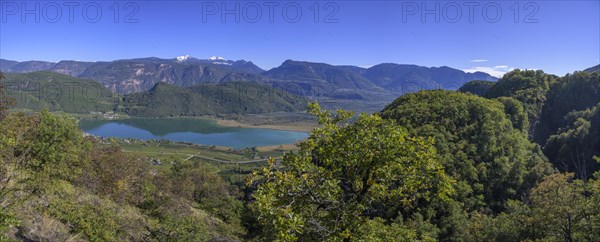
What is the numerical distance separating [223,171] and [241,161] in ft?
80.2

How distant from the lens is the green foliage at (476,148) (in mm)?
35562

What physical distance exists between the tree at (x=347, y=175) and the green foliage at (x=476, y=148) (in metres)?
23.8

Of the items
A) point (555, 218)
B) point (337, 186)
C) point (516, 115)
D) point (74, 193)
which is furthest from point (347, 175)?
point (516, 115)

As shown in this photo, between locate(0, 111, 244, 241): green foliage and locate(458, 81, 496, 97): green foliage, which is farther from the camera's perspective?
locate(458, 81, 496, 97): green foliage

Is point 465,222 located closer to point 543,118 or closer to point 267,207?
point 267,207

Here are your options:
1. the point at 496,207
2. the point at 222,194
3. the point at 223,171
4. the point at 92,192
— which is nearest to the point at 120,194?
the point at 92,192

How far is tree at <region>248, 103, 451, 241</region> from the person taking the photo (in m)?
7.63

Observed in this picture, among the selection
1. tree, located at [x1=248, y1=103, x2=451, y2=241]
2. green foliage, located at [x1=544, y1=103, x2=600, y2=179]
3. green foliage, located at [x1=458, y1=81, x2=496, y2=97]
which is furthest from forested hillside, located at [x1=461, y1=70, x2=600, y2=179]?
tree, located at [x1=248, y1=103, x2=451, y2=241]

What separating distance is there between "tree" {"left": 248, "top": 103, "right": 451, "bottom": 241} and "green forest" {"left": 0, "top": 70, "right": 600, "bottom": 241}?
31 mm

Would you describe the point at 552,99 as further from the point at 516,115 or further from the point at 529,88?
the point at 516,115

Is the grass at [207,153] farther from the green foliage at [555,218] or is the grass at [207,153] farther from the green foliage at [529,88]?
the green foliage at [555,218]

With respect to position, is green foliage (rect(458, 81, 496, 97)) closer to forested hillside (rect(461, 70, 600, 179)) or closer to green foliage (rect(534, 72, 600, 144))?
forested hillside (rect(461, 70, 600, 179))

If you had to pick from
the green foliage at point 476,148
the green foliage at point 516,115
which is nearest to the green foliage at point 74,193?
the green foliage at point 476,148

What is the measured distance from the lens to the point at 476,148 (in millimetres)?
40000
